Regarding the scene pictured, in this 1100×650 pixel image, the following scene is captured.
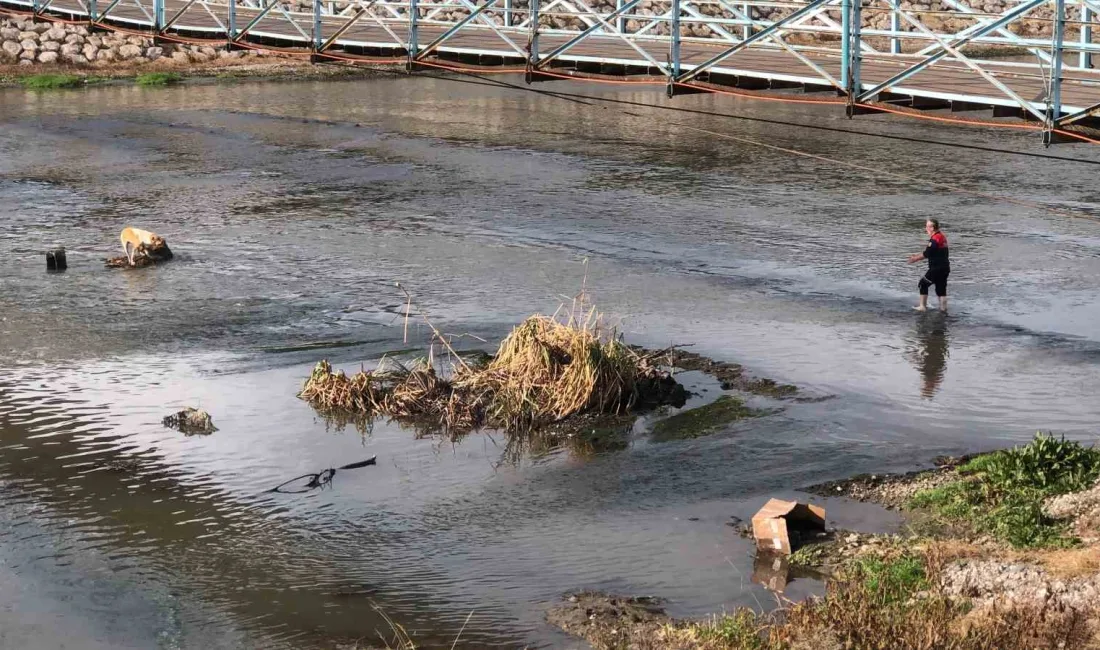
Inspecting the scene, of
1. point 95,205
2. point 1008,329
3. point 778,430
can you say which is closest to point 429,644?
point 778,430

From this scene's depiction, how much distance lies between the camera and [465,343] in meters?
18.1

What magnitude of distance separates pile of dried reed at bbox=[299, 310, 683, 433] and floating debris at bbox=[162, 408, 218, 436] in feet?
4.03

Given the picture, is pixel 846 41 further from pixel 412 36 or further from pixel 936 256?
pixel 412 36

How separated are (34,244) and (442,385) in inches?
457

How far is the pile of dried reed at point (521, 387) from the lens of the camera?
50.2 feet

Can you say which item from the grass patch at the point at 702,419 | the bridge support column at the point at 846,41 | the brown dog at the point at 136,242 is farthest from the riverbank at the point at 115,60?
the grass patch at the point at 702,419

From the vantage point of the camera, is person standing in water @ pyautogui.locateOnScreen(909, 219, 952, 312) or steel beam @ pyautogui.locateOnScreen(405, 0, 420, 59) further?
steel beam @ pyautogui.locateOnScreen(405, 0, 420, 59)

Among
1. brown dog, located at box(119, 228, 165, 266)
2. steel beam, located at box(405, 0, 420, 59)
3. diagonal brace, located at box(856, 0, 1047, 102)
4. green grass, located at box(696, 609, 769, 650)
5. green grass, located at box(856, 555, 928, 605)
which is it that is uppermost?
steel beam, located at box(405, 0, 420, 59)

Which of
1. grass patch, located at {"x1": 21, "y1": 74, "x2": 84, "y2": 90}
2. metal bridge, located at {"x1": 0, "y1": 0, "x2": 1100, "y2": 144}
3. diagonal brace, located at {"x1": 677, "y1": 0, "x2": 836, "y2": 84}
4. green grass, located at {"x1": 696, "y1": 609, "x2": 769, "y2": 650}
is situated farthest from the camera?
grass patch, located at {"x1": 21, "y1": 74, "x2": 84, "y2": 90}

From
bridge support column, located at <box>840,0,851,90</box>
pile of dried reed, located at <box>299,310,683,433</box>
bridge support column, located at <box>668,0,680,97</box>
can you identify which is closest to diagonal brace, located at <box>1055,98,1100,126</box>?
bridge support column, located at <box>840,0,851,90</box>

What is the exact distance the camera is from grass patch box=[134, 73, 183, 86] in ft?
163

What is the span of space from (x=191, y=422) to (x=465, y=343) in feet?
13.4

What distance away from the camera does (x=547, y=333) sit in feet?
52.0

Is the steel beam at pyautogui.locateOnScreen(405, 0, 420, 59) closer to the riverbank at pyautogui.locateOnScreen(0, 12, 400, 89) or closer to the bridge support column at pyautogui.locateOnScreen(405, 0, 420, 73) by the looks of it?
the bridge support column at pyautogui.locateOnScreen(405, 0, 420, 73)
